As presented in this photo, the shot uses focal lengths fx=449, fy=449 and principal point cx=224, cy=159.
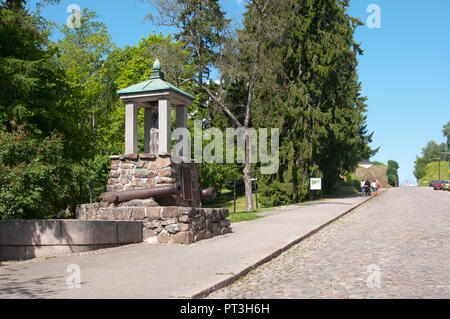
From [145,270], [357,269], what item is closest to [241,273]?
[145,270]

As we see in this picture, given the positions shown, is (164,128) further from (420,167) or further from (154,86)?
(420,167)

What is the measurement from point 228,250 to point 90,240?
294cm

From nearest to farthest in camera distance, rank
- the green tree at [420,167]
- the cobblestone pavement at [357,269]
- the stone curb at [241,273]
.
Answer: the stone curb at [241,273] → the cobblestone pavement at [357,269] → the green tree at [420,167]

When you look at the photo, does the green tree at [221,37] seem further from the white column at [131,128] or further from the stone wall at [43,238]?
the stone wall at [43,238]

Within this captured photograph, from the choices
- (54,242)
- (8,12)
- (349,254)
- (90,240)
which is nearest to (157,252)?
(90,240)

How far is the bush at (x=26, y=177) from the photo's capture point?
10.4 m

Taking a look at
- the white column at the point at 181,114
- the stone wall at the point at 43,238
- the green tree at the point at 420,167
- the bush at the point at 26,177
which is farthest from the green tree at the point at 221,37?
the green tree at the point at 420,167

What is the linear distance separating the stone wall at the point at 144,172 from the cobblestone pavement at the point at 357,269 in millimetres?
3992

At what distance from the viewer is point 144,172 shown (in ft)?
41.8

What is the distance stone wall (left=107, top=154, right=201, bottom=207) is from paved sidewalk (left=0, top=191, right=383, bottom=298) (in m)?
2.21

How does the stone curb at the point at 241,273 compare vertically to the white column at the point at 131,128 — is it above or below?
below

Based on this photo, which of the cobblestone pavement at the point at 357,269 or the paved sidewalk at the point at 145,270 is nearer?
the paved sidewalk at the point at 145,270

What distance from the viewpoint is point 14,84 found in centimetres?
1606

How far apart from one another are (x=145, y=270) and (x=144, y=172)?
5.79 metres
